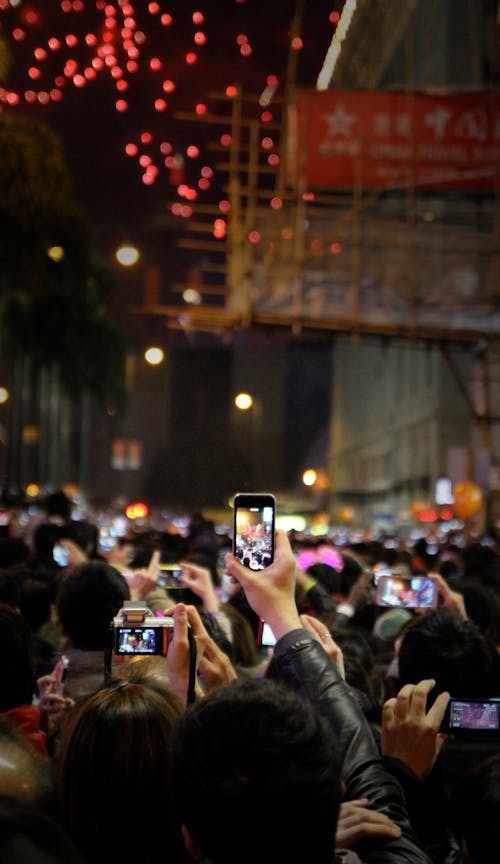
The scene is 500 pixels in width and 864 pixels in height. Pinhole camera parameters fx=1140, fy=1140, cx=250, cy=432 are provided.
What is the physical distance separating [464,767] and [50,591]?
→ 328cm

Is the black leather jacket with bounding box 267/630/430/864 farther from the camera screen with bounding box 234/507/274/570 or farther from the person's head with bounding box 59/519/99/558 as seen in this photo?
the person's head with bounding box 59/519/99/558

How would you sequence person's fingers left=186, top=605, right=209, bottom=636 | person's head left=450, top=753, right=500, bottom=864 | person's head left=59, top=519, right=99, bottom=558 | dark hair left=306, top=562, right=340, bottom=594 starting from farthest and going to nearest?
person's head left=59, top=519, right=99, bottom=558
dark hair left=306, top=562, right=340, bottom=594
person's fingers left=186, top=605, right=209, bottom=636
person's head left=450, top=753, right=500, bottom=864

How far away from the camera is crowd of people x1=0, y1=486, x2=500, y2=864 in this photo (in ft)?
6.25

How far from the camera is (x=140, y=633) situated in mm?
3455

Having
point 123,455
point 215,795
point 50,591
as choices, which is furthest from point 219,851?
point 123,455

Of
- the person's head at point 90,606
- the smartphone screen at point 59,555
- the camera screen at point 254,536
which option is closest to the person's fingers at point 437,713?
the camera screen at point 254,536

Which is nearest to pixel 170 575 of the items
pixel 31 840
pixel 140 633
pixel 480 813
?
pixel 140 633

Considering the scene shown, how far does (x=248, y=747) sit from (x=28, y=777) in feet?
1.63

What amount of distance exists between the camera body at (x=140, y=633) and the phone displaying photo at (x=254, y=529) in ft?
1.29

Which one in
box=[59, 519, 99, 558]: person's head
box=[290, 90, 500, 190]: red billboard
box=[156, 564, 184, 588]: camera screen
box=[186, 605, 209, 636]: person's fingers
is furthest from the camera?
box=[290, 90, 500, 190]: red billboard

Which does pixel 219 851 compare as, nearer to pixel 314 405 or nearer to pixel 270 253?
pixel 270 253

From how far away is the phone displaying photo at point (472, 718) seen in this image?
3127 millimetres

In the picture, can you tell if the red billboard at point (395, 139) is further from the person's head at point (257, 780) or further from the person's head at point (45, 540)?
the person's head at point (257, 780)

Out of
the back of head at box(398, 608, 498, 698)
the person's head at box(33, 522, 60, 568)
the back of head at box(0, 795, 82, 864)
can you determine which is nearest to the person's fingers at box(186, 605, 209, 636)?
the back of head at box(398, 608, 498, 698)
